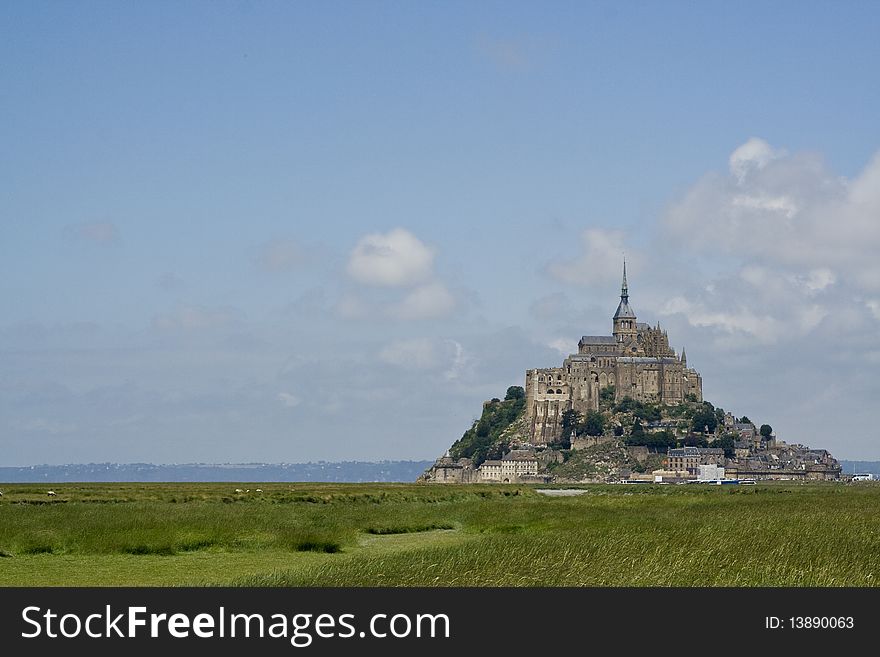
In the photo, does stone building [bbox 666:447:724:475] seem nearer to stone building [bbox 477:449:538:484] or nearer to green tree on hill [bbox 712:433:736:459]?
green tree on hill [bbox 712:433:736:459]

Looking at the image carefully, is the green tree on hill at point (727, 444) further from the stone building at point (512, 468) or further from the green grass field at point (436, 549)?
the green grass field at point (436, 549)

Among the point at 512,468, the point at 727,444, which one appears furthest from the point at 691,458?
the point at 512,468

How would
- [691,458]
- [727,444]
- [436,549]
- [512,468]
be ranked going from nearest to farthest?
[436,549]
[691,458]
[512,468]
[727,444]

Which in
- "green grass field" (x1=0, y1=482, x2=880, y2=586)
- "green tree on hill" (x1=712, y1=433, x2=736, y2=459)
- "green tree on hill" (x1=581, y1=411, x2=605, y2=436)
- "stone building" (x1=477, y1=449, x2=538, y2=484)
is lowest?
"green grass field" (x1=0, y1=482, x2=880, y2=586)

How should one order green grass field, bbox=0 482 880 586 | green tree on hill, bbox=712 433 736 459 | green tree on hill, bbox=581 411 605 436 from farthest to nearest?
green tree on hill, bbox=581 411 605 436, green tree on hill, bbox=712 433 736 459, green grass field, bbox=0 482 880 586

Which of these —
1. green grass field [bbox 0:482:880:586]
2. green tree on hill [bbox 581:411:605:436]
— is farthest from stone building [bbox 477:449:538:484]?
green grass field [bbox 0:482:880:586]

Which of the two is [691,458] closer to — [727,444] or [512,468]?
[727,444]

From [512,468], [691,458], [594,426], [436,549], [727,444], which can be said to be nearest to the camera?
[436,549]

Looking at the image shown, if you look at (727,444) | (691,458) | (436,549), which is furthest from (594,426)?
(436,549)

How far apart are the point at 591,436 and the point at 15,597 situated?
180061 millimetres

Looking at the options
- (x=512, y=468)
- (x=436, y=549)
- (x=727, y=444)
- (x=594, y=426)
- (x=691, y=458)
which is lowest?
(x=436, y=549)

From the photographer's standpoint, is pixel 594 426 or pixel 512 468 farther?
pixel 594 426

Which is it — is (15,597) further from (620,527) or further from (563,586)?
(620,527)

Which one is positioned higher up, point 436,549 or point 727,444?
point 727,444
